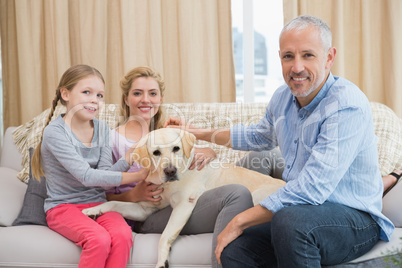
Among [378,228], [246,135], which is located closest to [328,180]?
[378,228]

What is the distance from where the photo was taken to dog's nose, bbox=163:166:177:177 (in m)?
2.06

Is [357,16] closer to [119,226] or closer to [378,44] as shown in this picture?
[378,44]

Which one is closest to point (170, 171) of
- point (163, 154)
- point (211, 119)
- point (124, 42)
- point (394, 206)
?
point (163, 154)

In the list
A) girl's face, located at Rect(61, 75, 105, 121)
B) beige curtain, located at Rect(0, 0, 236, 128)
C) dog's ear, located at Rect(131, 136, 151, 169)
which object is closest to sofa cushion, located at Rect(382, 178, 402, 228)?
dog's ear, located at Rect(131, 136, 151, 169)

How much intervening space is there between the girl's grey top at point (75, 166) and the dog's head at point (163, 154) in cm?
17

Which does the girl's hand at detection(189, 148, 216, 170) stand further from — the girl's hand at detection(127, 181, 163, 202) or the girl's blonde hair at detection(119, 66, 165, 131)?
the girl's blonde hair at detection(119, 66, 165, 131)

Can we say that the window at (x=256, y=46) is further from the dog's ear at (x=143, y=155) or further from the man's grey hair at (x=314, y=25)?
the man's grey hair at (x=314, y=25)

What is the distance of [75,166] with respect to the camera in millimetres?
2023

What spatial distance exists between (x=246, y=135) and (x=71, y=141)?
1002 millimetres

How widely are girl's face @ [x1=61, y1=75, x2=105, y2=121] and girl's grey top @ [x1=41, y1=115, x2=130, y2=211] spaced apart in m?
0.10

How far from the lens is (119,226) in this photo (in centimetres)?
198

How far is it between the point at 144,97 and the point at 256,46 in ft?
6.14

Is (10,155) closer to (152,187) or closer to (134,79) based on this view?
(134,79)

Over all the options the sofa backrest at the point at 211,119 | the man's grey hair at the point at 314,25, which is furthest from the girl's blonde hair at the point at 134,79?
the man's grey hair at the point at 314,25
